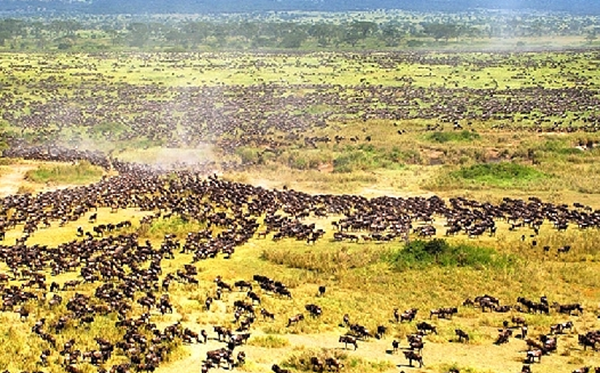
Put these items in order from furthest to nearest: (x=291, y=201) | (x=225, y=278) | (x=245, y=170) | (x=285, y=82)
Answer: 1. (x=285, y=82)
2. (x=245, y=170)
3. (x=291, y=201)
4. (x=225, y=278)

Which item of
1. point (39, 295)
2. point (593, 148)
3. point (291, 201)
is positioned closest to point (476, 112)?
point (593, 148)

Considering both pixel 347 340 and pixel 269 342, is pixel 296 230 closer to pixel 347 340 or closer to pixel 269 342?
pixel 269 342

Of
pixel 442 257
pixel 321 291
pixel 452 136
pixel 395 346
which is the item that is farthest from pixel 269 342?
pixel 452 136

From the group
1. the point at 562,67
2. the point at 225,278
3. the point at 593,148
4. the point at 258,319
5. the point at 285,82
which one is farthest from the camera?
the point at 562,67

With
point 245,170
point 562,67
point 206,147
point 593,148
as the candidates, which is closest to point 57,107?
point 206,147

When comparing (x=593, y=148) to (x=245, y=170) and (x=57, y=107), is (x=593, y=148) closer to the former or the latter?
(x=245, y=170)

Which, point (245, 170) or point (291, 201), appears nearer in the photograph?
point (291, 201)
